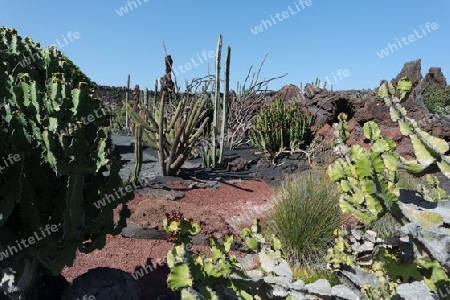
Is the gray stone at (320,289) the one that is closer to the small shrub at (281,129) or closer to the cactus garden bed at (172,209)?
the cactus garden bed at (172,209)

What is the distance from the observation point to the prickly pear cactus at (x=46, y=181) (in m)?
2.57

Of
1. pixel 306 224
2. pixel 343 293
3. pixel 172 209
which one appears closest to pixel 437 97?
pixel 306 224

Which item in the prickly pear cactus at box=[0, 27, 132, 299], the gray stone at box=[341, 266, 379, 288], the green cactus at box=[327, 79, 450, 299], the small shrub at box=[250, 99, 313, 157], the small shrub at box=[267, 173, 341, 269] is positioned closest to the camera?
the green cactus at box=[327, 79, 450, 299]

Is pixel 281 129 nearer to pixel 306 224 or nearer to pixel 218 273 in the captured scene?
pixel 306 224

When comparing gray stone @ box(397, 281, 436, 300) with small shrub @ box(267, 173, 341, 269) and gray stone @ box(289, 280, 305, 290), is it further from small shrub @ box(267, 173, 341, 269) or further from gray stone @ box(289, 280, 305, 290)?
small shrub @ box(267, 173, 341, 269)

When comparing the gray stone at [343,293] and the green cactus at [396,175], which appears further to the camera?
the gray stone at [343,293]

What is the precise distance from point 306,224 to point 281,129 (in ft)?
20.6

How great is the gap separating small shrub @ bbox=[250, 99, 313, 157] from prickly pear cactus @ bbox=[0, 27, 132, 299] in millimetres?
7913

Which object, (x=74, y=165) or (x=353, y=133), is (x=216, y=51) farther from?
(x=74, y=165)

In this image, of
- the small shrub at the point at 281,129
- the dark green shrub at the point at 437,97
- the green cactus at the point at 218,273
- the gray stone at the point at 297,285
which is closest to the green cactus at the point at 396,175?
the gray stone at the point at 297,285

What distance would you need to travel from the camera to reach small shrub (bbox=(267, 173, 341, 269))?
4574 mm

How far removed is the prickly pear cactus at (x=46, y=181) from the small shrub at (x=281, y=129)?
26.0 ft

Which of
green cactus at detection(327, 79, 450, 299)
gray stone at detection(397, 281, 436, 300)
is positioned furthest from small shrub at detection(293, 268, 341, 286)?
gray stone at detection(397, 281, 436, 300)

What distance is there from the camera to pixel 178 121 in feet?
28.4
